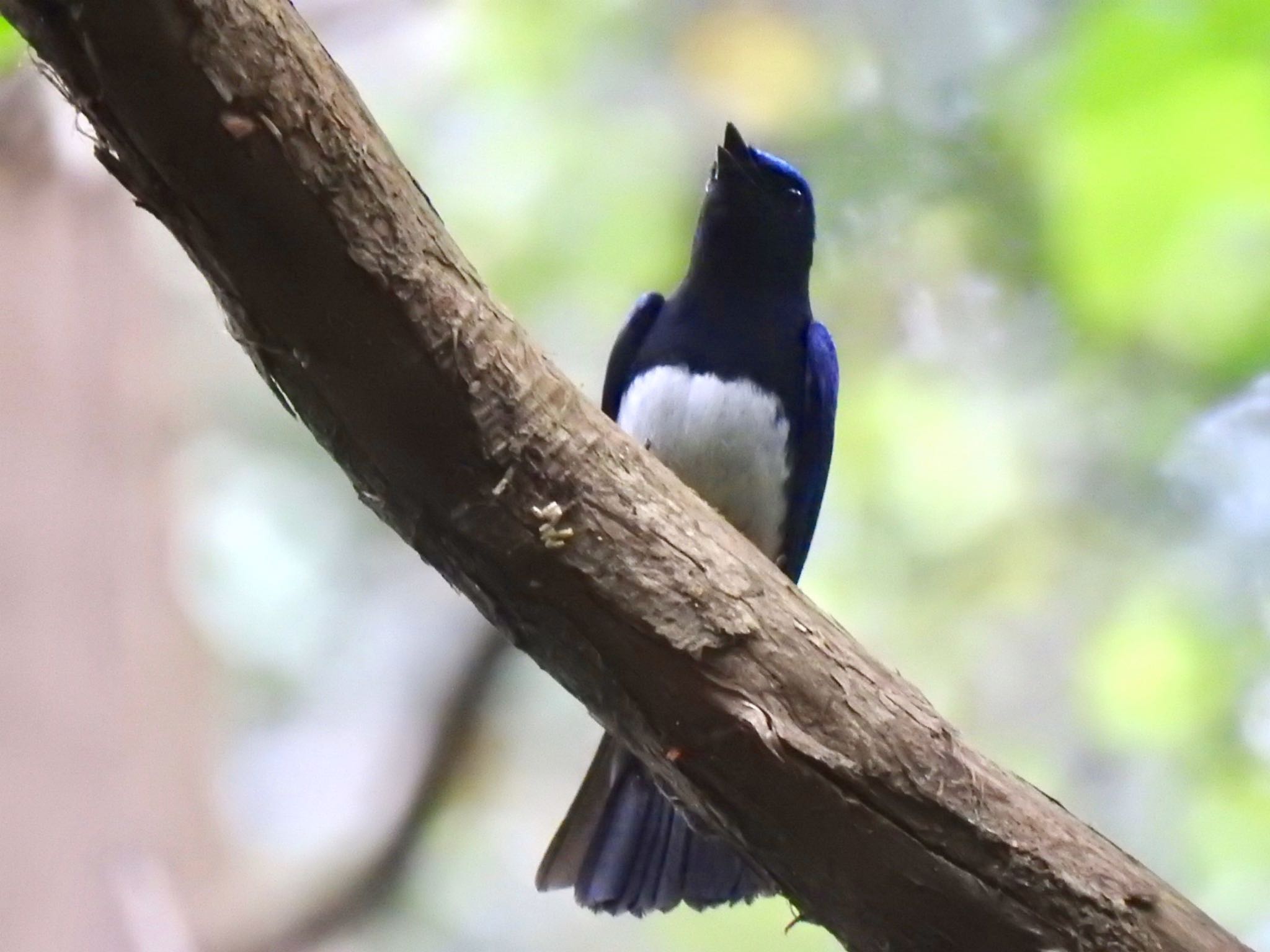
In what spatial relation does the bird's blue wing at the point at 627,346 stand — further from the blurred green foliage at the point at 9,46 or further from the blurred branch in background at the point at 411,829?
the blurred green foliage at the point at 9,46

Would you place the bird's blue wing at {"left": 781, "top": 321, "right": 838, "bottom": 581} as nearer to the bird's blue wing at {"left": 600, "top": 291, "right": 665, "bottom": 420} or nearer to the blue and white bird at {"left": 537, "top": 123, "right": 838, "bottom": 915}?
the blue and white bird at {"left": 537, "top": 123, "right": 838, "bottom": 915}

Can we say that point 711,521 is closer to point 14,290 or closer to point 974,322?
point 14,290

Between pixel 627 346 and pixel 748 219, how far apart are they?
0.96ft

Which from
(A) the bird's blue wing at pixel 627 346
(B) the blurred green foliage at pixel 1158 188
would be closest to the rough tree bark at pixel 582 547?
(A) the bird's blue wing at pixel 627 346

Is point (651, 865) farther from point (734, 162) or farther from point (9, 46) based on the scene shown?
point (9, 46)

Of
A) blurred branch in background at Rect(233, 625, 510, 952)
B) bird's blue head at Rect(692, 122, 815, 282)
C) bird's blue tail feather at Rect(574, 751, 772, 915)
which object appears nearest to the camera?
Answer: bird's blue tail feather at Rect(574, 751, 772, 915)

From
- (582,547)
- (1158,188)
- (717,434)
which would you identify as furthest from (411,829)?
(1158,188)

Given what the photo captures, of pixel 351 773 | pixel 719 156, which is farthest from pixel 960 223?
pixel 351 773

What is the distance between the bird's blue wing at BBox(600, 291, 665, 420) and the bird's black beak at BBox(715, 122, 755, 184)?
23cm

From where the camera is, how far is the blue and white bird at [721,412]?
5.69 feet

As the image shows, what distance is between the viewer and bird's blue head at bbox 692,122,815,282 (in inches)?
87.0

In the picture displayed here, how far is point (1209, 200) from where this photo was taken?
2984 millimetres

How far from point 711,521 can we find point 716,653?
0.16 m

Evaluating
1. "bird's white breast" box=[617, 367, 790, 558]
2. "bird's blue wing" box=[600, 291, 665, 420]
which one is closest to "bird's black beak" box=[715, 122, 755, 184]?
"bird's blue wing" box=[600, 291, 665, 420]
